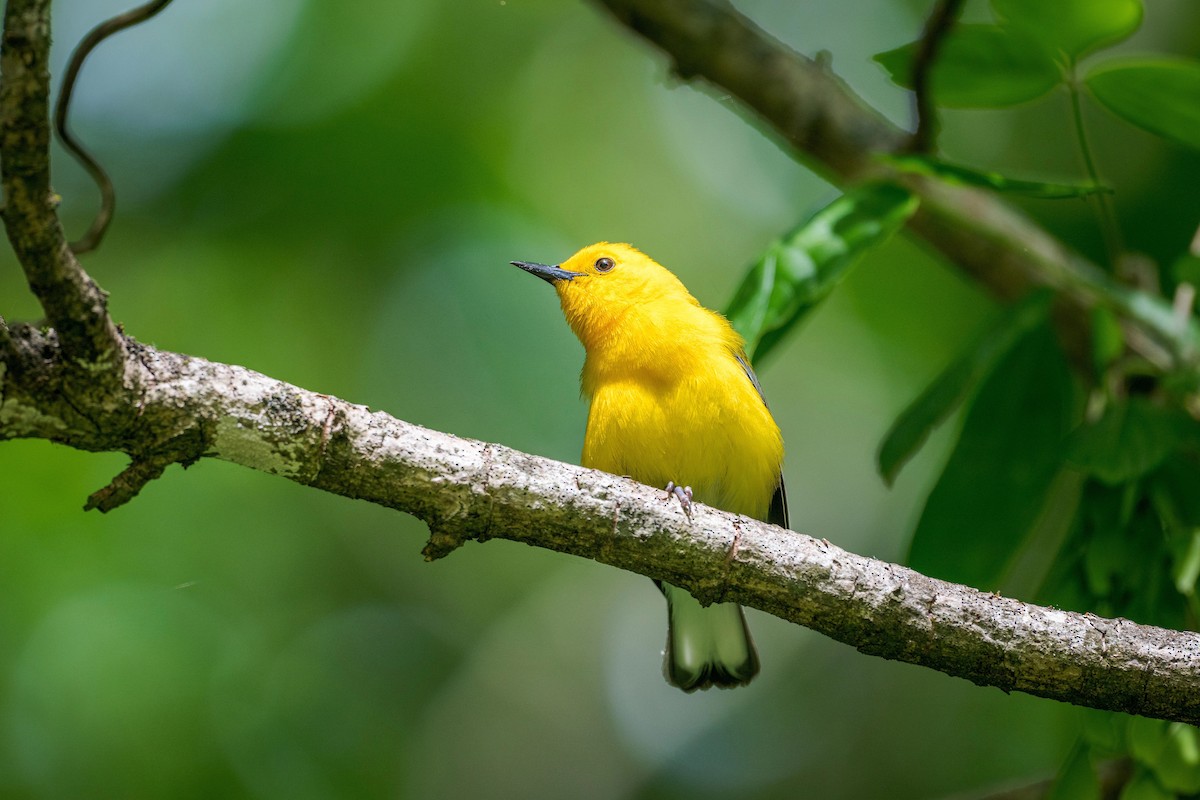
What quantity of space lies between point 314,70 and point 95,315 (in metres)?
6.29

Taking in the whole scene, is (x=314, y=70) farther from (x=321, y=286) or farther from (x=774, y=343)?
(x=774, y=343)

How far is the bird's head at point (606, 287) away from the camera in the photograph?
193 inches

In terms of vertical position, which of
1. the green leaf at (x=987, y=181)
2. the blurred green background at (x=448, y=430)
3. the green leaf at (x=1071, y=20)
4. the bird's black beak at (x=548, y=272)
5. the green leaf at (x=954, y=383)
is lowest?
the blurred green background at (x=448, y=430)

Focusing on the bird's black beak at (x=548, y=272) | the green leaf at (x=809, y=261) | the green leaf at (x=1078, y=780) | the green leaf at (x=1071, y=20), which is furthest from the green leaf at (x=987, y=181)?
the bird's black beak at (x=548, y=272)

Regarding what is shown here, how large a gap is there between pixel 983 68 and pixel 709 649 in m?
2.63

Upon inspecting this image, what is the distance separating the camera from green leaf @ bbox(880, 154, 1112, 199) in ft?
11.2

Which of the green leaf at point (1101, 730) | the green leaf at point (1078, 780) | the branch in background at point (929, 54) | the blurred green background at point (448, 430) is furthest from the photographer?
the blurred green background at point (448, 430)

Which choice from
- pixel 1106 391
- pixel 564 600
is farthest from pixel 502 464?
pixel 564 600

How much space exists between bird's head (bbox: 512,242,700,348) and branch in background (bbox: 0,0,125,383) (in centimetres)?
278

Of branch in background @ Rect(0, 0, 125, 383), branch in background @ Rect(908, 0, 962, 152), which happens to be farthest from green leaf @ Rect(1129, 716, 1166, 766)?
branch in background @ Rect(0, 0, 125, 383)

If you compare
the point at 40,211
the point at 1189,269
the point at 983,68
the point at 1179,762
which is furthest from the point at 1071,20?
the point at 40,211

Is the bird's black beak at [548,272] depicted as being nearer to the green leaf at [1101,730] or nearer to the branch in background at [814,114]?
the branch in background at [814,114]

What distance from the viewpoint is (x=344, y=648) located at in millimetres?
9125

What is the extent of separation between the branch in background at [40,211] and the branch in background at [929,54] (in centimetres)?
290
